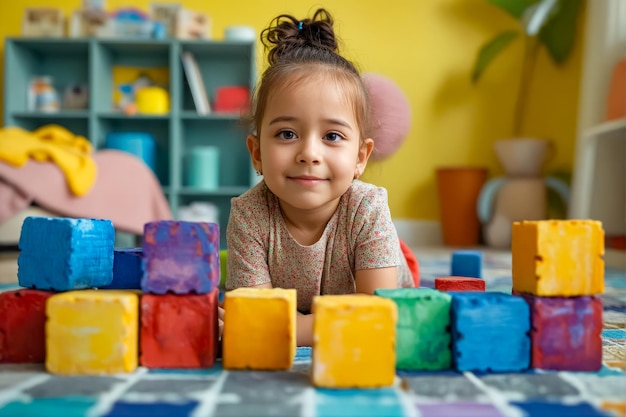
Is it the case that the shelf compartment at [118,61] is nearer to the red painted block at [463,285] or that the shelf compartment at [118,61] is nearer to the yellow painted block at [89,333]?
the red painted block at [463,285]

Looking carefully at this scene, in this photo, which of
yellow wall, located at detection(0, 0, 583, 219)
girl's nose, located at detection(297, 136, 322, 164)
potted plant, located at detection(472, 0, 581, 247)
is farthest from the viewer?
yellow wall, located at detection(0, 0, 583, 219)

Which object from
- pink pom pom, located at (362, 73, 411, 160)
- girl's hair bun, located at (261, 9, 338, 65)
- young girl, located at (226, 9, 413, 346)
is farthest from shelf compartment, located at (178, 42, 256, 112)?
young girl, located at (226, 9, 413, 346)

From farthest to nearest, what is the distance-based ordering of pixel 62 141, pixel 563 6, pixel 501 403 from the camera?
pixel 563 6 → pixel 62 141 → pixel 501 403

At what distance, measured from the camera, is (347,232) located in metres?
1.05

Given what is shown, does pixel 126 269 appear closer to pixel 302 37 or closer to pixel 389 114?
pixel 302 37

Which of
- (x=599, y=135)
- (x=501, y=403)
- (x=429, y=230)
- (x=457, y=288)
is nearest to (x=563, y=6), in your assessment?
(x=599, y=135)

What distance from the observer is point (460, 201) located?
322 cm

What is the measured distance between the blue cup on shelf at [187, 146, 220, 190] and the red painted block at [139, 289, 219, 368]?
2.50m

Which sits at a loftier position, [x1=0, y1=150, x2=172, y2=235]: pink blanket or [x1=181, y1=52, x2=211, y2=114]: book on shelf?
[x1=181, y1=52, x2=211, y2=114]: book on shelf

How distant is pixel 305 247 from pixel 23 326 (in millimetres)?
471

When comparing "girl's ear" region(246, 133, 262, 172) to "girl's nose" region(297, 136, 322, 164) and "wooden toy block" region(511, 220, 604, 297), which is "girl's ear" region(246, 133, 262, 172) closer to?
"girl's nose" region(297, 136, 322, 164)

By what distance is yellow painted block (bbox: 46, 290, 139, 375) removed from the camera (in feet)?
2.28

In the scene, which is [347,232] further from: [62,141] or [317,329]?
[62,141]

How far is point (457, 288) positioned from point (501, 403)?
0.45 m
